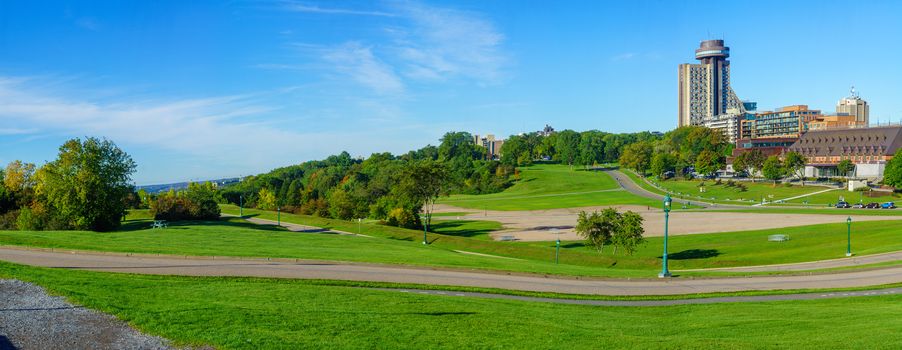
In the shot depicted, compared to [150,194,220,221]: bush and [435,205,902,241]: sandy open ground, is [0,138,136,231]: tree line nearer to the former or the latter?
[150,194,220,221]: bush

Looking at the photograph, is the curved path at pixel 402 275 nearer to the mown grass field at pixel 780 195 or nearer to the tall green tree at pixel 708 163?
the mown grass field at pixel 780 195

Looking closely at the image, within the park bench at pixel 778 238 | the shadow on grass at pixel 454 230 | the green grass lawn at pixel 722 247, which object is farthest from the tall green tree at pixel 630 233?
the shadow on grass at pixel 454 230

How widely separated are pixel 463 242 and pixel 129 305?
52084mm

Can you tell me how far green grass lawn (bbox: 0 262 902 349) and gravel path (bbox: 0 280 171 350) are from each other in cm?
40

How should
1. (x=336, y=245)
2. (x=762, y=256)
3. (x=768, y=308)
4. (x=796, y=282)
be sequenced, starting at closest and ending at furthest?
1. (x=768, y=308)
2. (x=796, y=282)
3. (x=336, y=245)
4. (x=762, y=256)

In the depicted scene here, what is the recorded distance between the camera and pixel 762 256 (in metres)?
51.8

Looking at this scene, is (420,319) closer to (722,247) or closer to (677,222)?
(722,247)

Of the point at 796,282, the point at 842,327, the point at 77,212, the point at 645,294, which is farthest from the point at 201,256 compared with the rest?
the point at 77,212

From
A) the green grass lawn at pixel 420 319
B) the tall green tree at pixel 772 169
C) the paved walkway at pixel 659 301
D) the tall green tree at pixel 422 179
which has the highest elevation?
the tall green tree at pixel 772 169

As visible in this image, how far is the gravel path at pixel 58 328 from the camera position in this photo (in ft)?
42.0

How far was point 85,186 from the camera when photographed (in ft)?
200

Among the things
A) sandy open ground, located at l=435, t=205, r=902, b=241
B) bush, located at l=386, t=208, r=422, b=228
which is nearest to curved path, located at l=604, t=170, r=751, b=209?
sandy open ground, located at l=435, t=205, r=902, b=241

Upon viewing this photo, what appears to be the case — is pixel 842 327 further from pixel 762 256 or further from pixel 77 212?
pixel 77 212

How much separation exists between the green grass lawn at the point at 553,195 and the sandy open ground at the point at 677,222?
19560 mm
